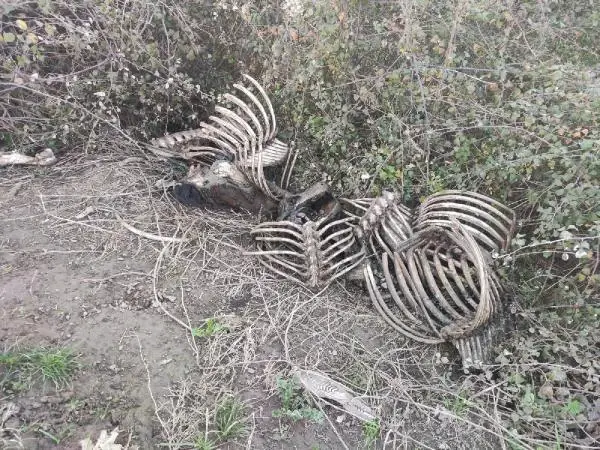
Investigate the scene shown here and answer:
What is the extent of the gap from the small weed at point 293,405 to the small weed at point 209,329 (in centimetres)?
48

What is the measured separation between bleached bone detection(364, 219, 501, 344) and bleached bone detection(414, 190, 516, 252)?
0.14 meters

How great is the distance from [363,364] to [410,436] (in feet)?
1.56

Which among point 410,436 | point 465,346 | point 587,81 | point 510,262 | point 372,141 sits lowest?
point 410,436

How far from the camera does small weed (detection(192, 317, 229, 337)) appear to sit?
116 inches

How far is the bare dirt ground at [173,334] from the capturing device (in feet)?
8.31

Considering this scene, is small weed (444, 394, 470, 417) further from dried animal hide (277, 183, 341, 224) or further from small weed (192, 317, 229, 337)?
dried animal hide (277, 183, 341, 224)

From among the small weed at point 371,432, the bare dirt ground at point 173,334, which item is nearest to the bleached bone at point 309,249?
the bare dirt ground at point 173,334

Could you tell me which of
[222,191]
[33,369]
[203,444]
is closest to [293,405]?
[203,444]

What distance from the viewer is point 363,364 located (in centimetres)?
300

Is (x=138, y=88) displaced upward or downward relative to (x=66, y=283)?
upward

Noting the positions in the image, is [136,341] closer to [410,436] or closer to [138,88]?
[410,436]

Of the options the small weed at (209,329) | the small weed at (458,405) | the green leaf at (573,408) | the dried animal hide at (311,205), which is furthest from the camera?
the dried animal hide at (311,205)

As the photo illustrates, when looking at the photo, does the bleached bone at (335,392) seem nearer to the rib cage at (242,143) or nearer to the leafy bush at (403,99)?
the leafy bush at (403,99)

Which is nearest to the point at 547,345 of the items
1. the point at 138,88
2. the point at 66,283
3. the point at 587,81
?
the point at 587,81
